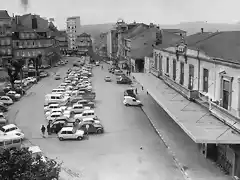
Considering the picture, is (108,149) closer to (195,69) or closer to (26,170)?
(195,69)

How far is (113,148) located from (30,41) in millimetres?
60041

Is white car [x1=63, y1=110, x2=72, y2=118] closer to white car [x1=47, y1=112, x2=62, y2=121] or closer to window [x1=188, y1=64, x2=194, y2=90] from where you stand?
white car [x1=47, y1=112, x2=62, y2=121]

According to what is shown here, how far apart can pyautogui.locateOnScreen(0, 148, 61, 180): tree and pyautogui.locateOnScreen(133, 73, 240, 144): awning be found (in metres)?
7.74

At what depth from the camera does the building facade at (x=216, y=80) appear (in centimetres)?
2070

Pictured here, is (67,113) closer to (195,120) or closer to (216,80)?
(195,120)

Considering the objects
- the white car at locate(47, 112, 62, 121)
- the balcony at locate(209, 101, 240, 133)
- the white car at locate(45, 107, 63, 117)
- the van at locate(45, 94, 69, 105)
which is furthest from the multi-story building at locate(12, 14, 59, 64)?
the balcony at locate(209, 101, 240, 133)

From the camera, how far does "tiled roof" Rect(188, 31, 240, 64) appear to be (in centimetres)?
2226

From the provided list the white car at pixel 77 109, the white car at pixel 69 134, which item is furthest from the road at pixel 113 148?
the white car at pixel 77 109

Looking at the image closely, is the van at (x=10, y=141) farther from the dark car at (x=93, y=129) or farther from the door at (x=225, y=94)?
the door at (x=225, y=94)

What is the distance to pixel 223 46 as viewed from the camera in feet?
83.2

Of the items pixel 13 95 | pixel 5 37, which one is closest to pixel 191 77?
pixel 13 95

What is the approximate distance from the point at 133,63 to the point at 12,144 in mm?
46979

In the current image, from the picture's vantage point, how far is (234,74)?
814 inches

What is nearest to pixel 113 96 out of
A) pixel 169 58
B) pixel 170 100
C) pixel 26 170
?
pixel 169 58
